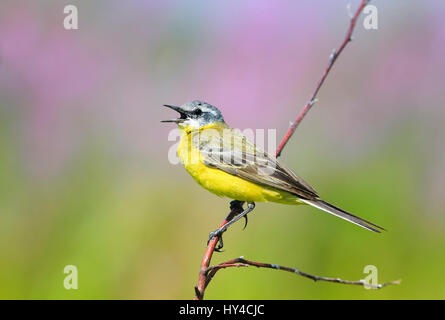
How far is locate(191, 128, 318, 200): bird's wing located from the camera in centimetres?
272

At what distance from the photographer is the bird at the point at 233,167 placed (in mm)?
2744

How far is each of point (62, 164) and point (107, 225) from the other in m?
0.57

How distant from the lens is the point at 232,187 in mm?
2783

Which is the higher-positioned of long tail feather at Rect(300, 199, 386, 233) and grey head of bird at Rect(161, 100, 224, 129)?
grey head of bird at Rect(161, 100, 224, 129)

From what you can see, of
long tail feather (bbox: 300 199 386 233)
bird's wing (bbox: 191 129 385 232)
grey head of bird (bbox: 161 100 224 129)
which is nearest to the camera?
long tail feather (bbox: 300 199 386 233)

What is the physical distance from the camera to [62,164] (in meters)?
3.50

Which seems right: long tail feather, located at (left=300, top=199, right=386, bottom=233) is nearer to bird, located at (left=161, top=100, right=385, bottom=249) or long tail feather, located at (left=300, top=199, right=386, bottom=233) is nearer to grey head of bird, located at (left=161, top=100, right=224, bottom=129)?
bird, located at (left=161, top=100, right=385, bottom=249)

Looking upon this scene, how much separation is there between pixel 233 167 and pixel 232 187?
0.45 feet

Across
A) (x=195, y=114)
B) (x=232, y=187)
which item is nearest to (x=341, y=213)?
(x=232, y=187)

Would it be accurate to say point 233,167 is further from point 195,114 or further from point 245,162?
point 195,114

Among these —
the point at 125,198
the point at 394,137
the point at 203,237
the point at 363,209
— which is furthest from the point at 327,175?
the point at 125,198

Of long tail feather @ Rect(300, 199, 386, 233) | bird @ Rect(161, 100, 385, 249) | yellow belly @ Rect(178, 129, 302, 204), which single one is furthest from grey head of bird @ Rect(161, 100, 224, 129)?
long tail feather @ Rect(300, 199, 386, 233)

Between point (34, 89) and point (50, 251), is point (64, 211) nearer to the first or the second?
point (50, 251)

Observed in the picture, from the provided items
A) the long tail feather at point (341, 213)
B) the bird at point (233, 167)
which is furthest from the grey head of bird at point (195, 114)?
the long tail feather at point (341, 213)
